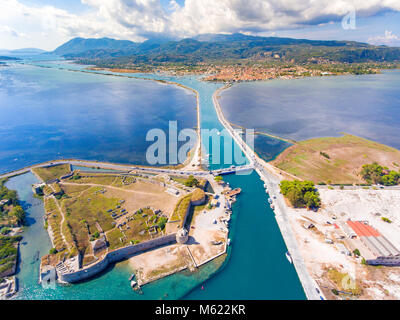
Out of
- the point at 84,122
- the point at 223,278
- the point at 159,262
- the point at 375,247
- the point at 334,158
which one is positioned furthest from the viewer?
the point at 84,122

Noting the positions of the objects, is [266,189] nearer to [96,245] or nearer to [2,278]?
[96,245]

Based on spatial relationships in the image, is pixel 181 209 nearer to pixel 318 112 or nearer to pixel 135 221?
pixel 135 221

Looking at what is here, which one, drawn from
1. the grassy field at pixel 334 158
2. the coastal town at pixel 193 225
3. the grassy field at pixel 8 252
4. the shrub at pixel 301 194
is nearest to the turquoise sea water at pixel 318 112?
the grassy field at pixel 334 158

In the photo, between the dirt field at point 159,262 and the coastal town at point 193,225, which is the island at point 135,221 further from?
the coastal town at point 193,225

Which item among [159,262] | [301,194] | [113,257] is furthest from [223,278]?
[301,194]

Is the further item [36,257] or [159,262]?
[36,257]

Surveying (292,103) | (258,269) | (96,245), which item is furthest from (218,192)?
(292,103)

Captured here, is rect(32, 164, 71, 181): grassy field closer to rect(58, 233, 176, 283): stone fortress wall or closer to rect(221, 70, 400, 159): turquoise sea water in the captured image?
rect(58, 233, 176, 283): stone fortress wall
